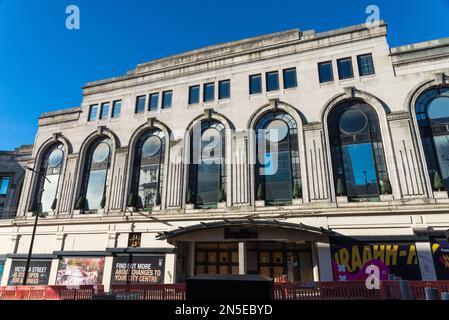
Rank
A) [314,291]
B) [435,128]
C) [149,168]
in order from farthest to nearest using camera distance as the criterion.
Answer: [149,168]
[435,128]
[314,291]

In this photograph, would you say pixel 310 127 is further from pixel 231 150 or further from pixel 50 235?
pixel 50 235

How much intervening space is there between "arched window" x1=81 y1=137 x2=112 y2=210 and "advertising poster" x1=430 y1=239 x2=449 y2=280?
26.7m

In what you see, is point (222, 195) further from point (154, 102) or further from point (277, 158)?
point (154, 102)

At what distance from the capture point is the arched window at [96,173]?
1037 inches

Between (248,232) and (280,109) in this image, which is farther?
(280,109)

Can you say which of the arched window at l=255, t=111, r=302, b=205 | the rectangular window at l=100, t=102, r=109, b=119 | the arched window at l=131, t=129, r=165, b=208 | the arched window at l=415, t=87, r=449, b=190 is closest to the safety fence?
the arched window at l=255, t=111, r=302, b=205

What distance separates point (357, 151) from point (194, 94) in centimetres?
1569

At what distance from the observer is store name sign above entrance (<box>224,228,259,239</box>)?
1939 centimetres

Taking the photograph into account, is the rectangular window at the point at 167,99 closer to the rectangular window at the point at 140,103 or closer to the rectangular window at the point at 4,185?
the rectangular window at the point at 140,103

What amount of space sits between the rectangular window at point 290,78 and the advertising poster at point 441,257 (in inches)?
603

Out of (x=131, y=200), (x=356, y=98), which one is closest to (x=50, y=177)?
(x=131, y=200)

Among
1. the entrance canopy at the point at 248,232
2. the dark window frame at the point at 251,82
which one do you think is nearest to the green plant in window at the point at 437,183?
the entrance canopy at the point at 248,232

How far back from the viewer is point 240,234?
19.6 metres

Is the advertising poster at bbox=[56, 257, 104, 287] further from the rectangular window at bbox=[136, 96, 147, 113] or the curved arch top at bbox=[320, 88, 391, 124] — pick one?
the curved arch top at bbox=[320, 88, 391, 124]
